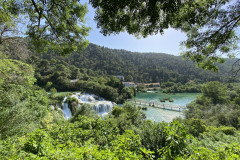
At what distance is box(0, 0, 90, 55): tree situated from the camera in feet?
9.98

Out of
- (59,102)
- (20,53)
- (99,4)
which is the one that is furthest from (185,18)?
(59,102)

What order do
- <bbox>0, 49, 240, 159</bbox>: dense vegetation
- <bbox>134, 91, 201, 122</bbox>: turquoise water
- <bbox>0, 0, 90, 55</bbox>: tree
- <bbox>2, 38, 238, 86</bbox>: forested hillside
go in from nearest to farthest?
1. <bbox>0, 49, 240, 159</bbox>: dense vegetation
2. <bbox>0, 0, 90, 55</bbox>: tree
3. <bbox>134, 91, 201, 122</bbox>: turquoise water
4. <bbox>2, 38, 238, 86</bbox>: forested hillside

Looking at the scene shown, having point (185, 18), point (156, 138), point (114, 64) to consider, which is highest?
point (114, 64)

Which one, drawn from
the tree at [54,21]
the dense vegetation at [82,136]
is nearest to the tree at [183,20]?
the tree at [54,21]

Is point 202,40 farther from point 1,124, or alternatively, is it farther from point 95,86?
point 95,86

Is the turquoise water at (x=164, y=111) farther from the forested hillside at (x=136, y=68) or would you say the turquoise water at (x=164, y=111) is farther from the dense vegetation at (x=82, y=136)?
the forested hillside at (x=136, y=68)

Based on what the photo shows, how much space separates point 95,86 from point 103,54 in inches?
2002

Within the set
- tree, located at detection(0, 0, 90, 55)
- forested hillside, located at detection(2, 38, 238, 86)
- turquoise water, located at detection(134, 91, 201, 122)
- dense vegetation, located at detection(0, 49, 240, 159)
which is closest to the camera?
dense vegetation, located at detection(0, 49, 240, 159)

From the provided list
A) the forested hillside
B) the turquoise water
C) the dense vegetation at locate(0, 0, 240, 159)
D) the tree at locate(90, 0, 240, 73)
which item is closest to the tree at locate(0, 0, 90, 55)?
the dense vegetation at locate(0, 0, 240, 159)

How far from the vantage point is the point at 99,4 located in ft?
6.99

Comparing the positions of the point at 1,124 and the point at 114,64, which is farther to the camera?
the point at 114,64

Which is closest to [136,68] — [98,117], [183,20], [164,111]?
[164,111]

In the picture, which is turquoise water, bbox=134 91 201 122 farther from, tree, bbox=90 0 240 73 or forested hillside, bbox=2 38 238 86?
forested hillside, bbox=2 38 238 86

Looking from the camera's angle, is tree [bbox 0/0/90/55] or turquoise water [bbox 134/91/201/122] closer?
tree [bbox 0/0/90/55]
